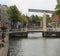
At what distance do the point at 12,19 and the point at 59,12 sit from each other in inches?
660

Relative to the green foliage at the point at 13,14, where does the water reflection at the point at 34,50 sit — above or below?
below

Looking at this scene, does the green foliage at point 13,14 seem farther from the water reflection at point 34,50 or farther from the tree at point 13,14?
the water reflection at point 34,50

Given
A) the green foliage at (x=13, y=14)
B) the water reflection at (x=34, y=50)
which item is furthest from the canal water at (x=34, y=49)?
the green foliage at (x=13, y=14)

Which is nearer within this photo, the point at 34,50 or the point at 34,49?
the point at 34,50

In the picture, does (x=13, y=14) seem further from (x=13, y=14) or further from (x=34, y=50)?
(x=34, y=50)

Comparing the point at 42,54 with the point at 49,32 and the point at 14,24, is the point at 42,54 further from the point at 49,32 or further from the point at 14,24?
the point at 14,24

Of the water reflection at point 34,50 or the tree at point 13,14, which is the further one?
the tree at point 13,14

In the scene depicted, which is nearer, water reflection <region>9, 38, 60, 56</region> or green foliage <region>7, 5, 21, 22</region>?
water reflection <region>9, 38, 60, 56</region>

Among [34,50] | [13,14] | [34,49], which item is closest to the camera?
[34,50]

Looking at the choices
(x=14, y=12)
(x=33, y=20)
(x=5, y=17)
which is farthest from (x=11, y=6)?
(x=33, y=20)

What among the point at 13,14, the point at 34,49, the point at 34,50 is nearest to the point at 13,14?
the point at 13,14

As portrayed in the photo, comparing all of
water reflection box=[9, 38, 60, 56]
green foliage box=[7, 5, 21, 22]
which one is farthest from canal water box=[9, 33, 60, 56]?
green foliage box=[7, 5, 21, 22]

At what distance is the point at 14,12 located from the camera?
9956 centimetres

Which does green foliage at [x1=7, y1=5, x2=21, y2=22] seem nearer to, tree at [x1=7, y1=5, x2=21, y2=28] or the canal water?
tree at [x1=7, y1=5, x2=21, y2=28]
